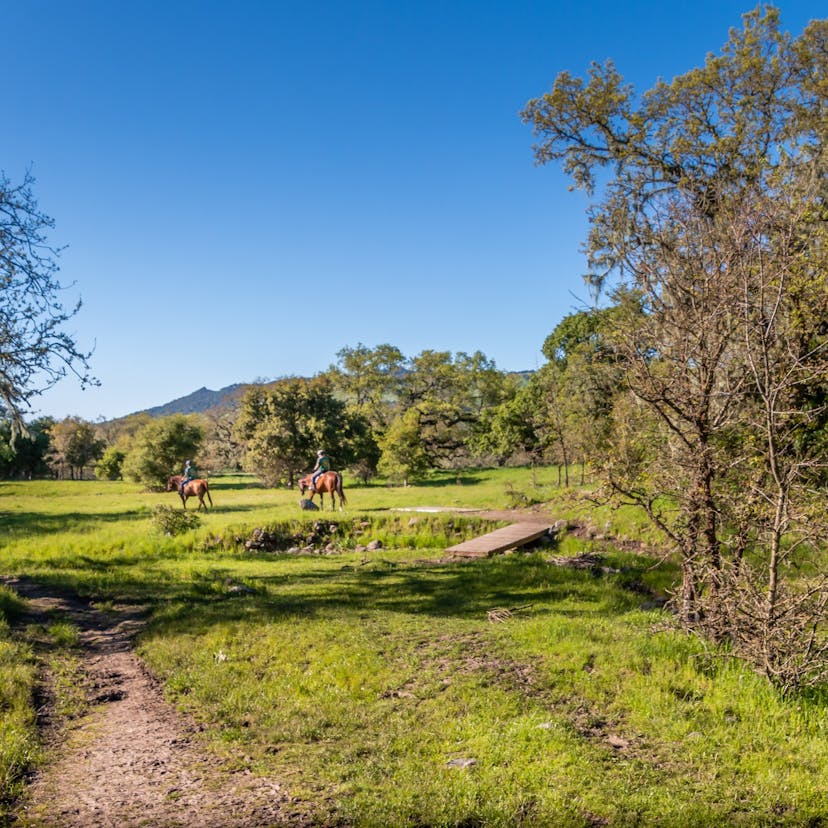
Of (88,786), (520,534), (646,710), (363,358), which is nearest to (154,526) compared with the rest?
(520,534)

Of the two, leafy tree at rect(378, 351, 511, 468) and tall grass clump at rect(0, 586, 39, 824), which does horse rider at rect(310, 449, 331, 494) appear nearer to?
tall grass clump at rect(0, 586, 39, 824)

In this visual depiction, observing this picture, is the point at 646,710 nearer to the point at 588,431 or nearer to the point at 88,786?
the point at 88,786

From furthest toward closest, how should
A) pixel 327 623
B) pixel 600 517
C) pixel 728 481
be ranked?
pixel 600 517 < pixel 327 623 < pixel 728 481

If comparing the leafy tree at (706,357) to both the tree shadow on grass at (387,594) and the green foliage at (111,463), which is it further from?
the green foliage at (111,463)

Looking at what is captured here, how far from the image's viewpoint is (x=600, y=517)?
20.7 metres

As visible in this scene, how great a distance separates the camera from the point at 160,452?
159 feet

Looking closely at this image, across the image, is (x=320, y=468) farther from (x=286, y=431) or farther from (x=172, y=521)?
(x=286, y=431)

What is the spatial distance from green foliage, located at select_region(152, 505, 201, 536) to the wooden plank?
1007 centimetres

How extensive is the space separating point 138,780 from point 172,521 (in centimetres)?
1757

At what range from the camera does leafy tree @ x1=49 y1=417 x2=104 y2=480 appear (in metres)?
77.9

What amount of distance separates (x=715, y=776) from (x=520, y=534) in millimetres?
13498

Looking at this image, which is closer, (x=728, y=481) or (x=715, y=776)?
(x=715, y=776)

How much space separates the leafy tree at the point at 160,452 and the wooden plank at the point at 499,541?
36.0 m

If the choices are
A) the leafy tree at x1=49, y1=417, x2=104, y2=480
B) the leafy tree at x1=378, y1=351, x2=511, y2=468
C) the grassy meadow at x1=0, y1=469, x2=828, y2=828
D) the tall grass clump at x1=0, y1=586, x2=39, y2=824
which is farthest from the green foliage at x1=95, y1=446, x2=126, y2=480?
the tall grass clump at x1=0, y1=586, x2=39, y2=824
